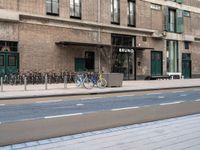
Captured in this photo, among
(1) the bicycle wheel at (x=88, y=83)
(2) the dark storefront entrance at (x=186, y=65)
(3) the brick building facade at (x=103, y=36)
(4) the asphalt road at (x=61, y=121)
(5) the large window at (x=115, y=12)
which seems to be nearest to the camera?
(4) the asphalt road at (x=61, y=121)

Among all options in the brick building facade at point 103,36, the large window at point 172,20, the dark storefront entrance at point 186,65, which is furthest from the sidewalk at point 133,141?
the dark storefront entrance at point 186,65

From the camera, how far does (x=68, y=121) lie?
1082 centimetres

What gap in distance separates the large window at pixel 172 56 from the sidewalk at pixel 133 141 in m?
38.5

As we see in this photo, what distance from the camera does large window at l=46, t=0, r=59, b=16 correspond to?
32156 mm

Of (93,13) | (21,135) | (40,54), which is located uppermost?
(93,13)

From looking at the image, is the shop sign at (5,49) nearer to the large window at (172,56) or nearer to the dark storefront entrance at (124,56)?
the dark storefront entrance at (124,56)

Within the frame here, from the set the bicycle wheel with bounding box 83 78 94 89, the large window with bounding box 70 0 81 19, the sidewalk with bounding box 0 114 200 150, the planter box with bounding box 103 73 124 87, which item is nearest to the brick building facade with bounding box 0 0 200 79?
the large window with bounding box 70 0 81 19

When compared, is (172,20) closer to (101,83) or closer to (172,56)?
(172,56)

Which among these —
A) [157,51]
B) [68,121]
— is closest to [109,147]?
[68,121]

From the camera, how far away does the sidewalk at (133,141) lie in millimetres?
6436

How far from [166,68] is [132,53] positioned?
724 cm

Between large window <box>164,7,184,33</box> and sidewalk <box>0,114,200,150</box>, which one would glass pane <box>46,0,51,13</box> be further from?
sidewalk <box>0,114,200,150</box>

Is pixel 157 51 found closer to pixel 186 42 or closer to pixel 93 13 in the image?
pixel 186 42

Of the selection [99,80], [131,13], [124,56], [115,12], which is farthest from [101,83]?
[131,13]
